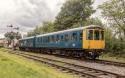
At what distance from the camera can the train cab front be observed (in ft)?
96.5

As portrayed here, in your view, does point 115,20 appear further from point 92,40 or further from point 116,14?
point 92,40

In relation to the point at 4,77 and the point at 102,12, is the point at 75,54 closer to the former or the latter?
the point at 102,12

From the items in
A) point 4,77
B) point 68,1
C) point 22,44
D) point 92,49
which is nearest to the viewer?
point 4,77

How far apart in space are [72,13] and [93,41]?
134 ft

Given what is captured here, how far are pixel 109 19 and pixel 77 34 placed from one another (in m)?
11.3

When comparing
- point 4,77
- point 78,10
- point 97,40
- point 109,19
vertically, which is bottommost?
point 4,77

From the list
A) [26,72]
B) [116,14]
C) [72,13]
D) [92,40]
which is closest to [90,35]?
[92,40]

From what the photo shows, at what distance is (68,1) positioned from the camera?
71500mm

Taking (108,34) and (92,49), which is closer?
(92,49)

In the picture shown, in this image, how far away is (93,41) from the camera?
29891mm

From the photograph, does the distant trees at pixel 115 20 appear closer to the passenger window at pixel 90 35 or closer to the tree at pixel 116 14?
the tree at pixel 116 14

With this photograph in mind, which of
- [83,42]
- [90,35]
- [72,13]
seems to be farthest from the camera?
[72,13]

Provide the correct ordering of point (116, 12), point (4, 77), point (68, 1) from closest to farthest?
point (4, 77)
point (116, 12)
point (68, 1)

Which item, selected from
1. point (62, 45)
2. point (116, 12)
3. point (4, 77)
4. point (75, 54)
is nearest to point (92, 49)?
point (75, 54)
